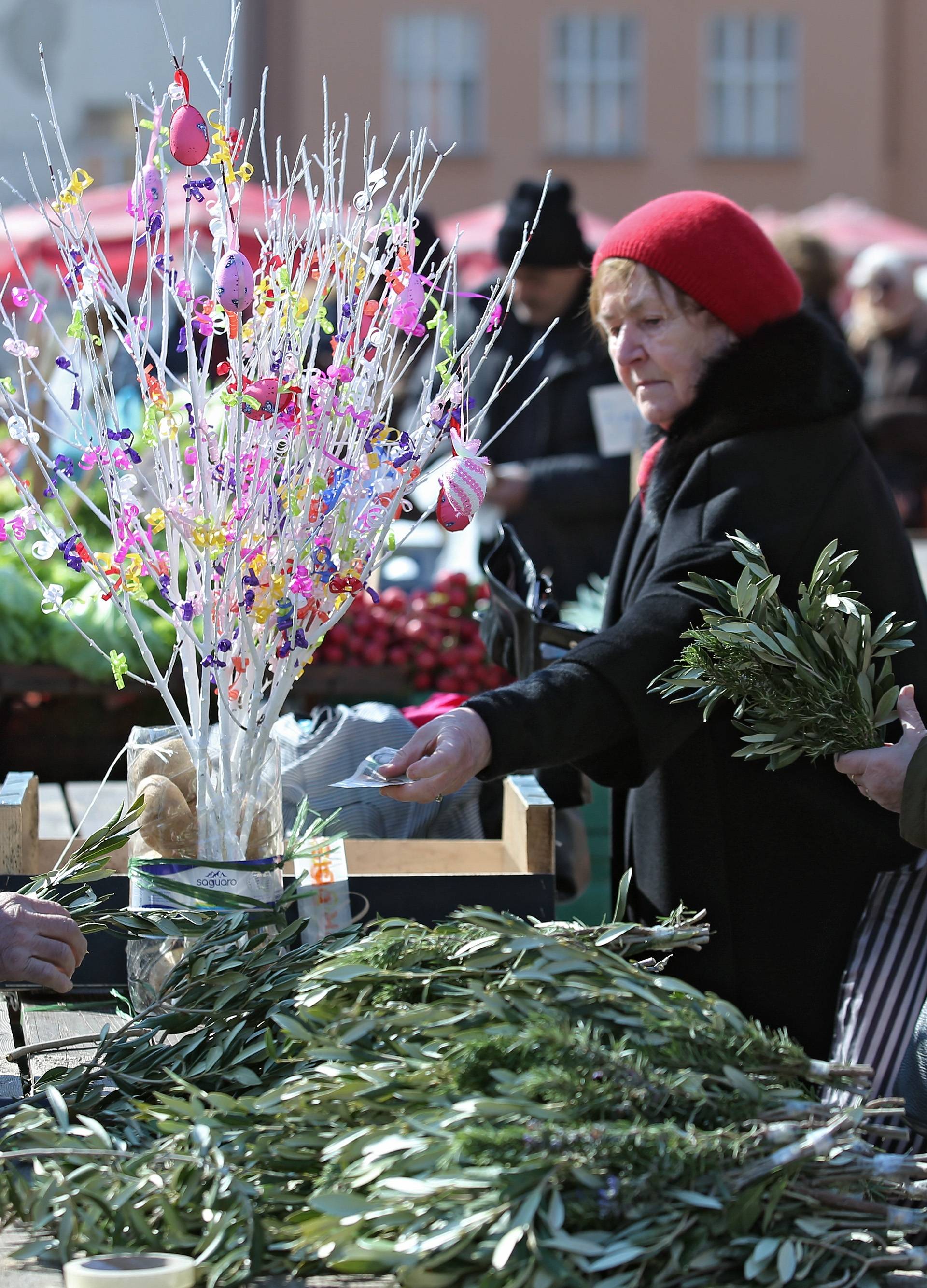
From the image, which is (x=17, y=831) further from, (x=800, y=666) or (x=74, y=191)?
(x=800, y=666)

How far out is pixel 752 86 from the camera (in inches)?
724

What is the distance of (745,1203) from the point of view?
941 mm

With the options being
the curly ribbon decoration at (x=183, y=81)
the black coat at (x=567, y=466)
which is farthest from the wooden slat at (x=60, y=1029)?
the black coat at (x=567, y=466)

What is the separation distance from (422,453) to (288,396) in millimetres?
154

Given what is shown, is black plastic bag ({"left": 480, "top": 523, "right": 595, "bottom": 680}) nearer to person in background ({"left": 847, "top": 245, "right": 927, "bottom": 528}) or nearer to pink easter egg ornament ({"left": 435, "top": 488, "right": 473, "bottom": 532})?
pink easter egg ornament ({"left": 435, "top": 488, "right": 473, "bottom": 532})

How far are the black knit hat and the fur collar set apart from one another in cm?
198

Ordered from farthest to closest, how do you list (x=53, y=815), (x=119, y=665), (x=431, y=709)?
(x=53, y=815) < (x=431, y=709) < (x=119, y=665)

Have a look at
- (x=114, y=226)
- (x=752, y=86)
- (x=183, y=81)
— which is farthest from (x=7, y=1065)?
(x=752, y=86)

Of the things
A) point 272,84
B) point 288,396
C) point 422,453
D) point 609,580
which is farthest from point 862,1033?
point 272,84

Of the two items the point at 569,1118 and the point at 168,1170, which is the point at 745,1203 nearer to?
the point at 569,1118

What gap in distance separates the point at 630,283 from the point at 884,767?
826 mm

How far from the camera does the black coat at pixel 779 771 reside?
76.5 inches

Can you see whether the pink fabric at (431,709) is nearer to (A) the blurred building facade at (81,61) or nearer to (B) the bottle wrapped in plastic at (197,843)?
(B) the bottle wrapped in plastic at (197,843)

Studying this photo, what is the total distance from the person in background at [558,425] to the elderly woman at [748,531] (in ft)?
5.81
